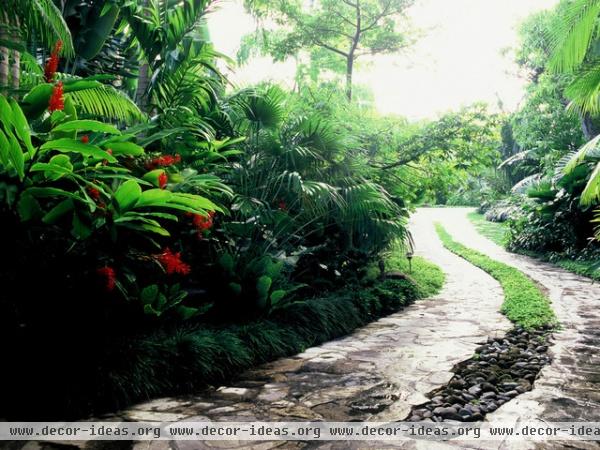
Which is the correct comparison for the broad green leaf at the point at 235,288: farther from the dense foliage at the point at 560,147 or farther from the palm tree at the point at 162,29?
the dense foliage at the point at 560,147

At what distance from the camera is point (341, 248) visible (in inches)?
279

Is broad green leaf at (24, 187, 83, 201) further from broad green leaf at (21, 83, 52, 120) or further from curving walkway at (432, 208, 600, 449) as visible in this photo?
curving walkway at (432, 208, 600, 449)

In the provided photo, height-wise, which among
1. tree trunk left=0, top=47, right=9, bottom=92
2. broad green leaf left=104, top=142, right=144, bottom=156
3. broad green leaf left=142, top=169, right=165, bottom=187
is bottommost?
broad green leaf left=142, top=169, right=165, bottom=187

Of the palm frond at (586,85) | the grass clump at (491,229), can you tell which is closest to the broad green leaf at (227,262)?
the palm frond at (586,85)

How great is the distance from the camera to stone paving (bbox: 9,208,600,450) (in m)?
2.85

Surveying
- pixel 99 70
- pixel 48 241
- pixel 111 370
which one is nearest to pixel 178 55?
pixel 99 70

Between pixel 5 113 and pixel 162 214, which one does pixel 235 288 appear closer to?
pixel 162 214

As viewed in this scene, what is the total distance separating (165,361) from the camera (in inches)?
129

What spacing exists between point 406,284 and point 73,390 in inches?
215

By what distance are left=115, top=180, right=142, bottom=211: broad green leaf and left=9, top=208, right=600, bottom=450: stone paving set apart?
126 cm

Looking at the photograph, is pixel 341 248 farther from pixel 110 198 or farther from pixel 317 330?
pixel 110 198

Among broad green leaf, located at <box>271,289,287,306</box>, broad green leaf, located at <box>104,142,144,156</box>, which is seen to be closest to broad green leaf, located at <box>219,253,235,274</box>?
broad green leaf, located at <box>271,289,287,306</box>

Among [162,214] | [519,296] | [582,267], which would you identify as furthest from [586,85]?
[162,214]

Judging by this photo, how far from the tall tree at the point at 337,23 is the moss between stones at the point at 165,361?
865 cm
